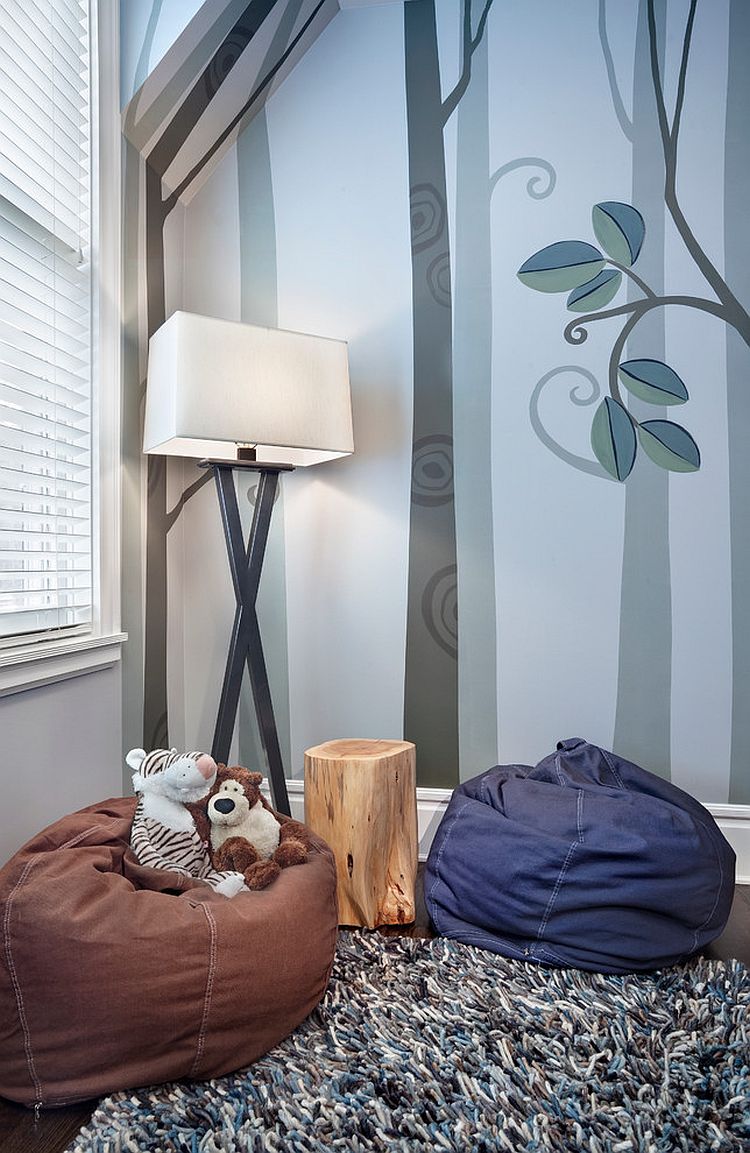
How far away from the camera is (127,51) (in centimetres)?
216

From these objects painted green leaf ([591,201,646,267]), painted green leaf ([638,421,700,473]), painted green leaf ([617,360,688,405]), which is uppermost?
painted green leaf ([591,201,646,267])

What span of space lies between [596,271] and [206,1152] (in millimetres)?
2312

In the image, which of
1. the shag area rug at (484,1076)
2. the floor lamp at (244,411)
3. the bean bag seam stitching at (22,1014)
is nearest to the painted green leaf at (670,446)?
the floor lamp at (244,411)

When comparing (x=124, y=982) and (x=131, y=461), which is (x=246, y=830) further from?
A: (x=131, y=461)

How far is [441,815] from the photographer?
251 centimetres

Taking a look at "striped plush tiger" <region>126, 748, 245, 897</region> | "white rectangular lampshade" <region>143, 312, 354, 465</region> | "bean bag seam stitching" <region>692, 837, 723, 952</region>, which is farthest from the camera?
"white rectangular lampshade" <region>143, 312, 354, 465</region>

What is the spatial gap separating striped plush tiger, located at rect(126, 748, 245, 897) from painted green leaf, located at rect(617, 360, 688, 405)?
63.4 inches

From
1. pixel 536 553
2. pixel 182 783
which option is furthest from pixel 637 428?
pixel 182 783

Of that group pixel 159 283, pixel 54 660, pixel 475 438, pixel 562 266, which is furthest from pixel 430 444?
pixel 54 660

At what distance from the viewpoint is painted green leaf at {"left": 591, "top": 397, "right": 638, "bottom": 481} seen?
2404 millimetres

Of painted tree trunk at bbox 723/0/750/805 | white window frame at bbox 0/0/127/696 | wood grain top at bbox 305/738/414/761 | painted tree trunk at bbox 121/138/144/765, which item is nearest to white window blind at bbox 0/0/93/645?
white window frame at bbox 0/0/127/696

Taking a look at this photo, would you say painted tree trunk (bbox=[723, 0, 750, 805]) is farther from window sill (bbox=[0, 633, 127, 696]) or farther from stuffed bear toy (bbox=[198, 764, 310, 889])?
window sill (bbox=[0, 633, 127, 696])

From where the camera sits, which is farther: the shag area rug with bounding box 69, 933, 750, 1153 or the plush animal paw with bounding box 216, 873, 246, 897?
the plush animal paw with bounding box 216, 873, 246, 897

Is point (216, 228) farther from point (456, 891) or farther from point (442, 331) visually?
point (456, 891)
